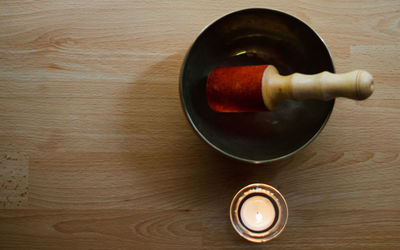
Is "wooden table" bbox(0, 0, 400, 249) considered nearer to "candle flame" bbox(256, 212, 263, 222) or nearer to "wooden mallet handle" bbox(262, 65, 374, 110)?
"candle flame" bbox(256, 212, 263, 222)

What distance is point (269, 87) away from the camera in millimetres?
643

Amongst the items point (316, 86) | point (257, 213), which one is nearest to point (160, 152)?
point (257, 213)

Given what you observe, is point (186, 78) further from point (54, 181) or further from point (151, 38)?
point (54, 181)

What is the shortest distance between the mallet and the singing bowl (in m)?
0.04

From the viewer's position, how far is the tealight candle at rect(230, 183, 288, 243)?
2.50ft

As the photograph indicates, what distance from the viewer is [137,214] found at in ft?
2.59

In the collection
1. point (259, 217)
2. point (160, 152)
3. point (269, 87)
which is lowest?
point (259, 217)

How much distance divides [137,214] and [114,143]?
0.16 m

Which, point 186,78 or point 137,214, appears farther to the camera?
point 137,214

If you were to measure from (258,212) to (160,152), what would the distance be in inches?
9.5

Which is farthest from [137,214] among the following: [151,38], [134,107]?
[151,38]

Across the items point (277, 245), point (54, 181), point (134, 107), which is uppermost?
point (134, 107)

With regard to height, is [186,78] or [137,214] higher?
[186,78]

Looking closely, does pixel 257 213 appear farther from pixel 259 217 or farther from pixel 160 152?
pixel 160 152
